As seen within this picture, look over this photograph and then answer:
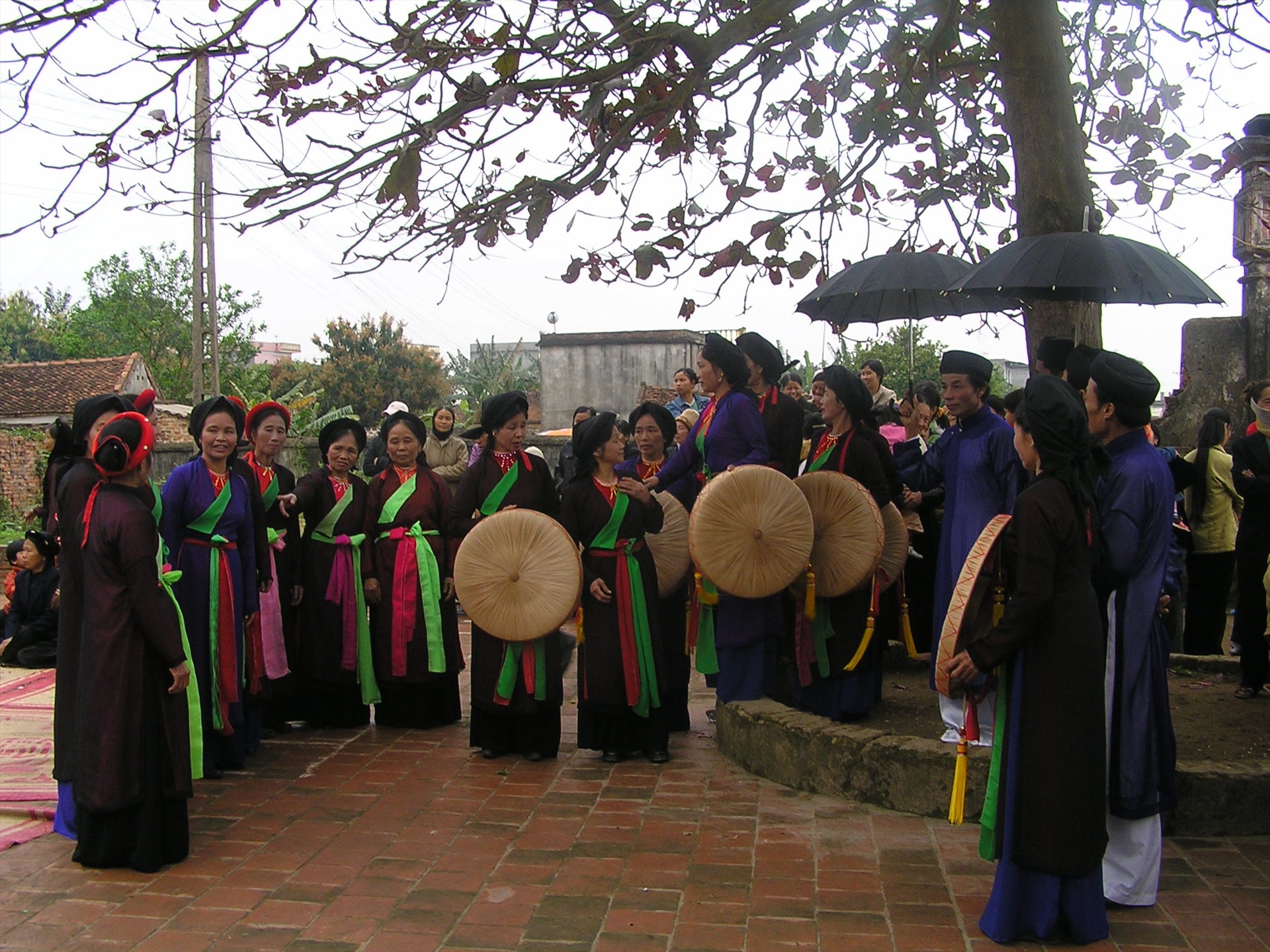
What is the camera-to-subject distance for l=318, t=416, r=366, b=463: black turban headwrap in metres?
6.94

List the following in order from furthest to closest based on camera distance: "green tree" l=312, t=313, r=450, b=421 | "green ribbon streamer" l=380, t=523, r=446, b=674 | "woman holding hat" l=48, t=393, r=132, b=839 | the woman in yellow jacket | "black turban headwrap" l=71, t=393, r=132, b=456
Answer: "green tree" l=312, t=313, r=450, b=421
the woman in yellow jacket
"green ribbon streamer" l=380, t=523, r=446, b=674
"black turban headwrap" l=71, t=393, r=132, b=456
"woman holding hat" l=48, t=393, r=132, b=839

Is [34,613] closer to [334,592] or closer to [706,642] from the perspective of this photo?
[334,592]

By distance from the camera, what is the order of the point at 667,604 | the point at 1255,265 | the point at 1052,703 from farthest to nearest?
the point at 1255,265
the point at 667,604
the point at 1052,703

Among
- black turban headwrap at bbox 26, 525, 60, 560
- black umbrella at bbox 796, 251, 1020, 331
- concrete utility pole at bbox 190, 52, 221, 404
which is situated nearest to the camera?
black umbrella at bbox 796, 251, 1020, 331

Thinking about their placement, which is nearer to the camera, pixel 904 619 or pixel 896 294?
pixel 904 619

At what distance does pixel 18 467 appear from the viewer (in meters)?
22.3

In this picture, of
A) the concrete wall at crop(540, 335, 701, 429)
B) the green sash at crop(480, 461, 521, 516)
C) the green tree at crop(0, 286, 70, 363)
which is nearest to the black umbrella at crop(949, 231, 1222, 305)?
the green sash at crop(480, 461, 521, 516)

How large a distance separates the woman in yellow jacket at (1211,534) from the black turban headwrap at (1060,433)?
446 centimetres

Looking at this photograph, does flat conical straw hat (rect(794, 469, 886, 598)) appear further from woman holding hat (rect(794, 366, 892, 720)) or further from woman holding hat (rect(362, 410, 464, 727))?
woman holding hat (rect(362, 410, 464, 727))

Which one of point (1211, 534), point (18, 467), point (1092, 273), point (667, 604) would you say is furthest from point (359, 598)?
point (18, 467)

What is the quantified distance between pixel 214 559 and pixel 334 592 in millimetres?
1065

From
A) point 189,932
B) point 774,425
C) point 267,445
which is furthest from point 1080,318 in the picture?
point 189,932

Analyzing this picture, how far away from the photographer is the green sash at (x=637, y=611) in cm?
605

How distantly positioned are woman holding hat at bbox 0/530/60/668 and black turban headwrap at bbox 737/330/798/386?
18.4ft
